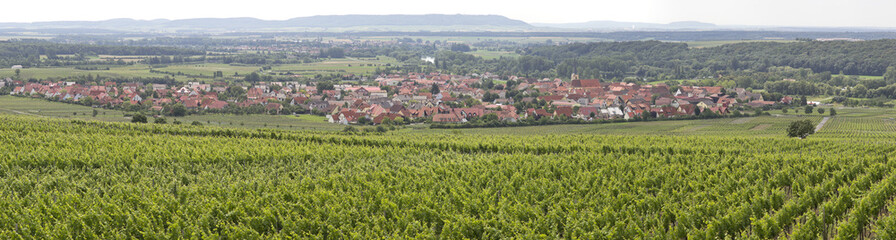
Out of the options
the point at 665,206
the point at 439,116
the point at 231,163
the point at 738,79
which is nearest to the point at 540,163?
the point at 665,206

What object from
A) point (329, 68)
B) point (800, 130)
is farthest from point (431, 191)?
point (329, 68)

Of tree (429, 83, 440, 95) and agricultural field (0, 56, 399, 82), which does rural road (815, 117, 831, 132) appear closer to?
tree (429, 83, 440, 95)

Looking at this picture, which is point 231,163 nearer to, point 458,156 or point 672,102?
point 458,156

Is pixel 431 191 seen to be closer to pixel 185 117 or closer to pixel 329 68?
pixel 185 117

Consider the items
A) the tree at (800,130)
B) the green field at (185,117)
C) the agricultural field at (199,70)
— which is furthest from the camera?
the agricultural field at (199,70)

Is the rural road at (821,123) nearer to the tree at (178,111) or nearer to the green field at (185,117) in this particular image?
the green field at (185,117)

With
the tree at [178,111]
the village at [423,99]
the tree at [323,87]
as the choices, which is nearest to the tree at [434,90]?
the village at [423,99]
